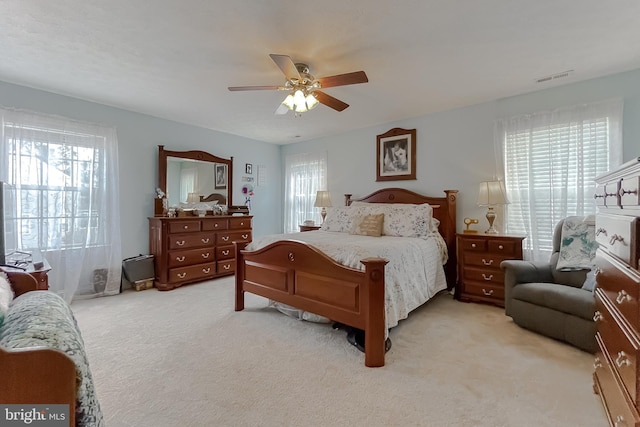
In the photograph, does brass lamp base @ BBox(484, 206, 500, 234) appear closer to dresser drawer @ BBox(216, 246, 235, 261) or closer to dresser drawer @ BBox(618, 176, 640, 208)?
dresser drawer @ BBox(618, 176, 640, 208)

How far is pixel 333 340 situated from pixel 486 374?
3.72 feet

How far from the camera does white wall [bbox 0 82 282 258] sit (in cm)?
334

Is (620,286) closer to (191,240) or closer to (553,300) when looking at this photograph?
(553,300)

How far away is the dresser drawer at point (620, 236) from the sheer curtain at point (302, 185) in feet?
13.4

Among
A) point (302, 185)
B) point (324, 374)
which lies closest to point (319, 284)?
point (324, 374)

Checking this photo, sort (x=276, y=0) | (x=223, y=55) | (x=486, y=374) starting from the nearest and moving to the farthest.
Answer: (x=276, y=0) < (x=486, y=374) < (x=223, y=55)

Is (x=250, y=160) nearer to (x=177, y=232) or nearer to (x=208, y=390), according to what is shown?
(x=177, y=232)

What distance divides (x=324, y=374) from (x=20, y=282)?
1834 millimetres

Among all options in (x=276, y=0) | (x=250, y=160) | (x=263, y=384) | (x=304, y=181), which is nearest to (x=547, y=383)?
(x=263, y=384)

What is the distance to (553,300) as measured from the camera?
7.80ft

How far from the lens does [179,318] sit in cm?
297

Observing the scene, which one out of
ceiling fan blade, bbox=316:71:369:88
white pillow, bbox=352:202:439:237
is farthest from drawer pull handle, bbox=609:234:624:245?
white pillow, bbox=352:202:439:237

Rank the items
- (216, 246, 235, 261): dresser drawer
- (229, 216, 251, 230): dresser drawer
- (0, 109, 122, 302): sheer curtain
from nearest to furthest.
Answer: (0, 109, 122, 302): sheer curtain
(216, 246, 235, 261): dresser drawer
(229, 216, 251, 230): dresser drawer

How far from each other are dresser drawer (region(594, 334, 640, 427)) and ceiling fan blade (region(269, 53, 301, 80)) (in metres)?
2.52
